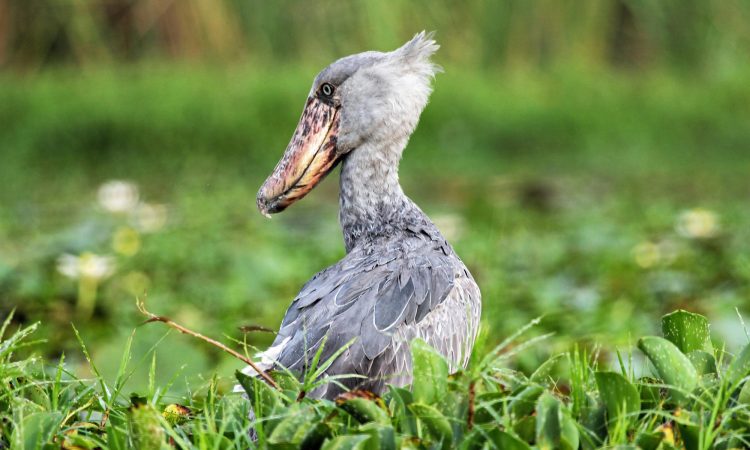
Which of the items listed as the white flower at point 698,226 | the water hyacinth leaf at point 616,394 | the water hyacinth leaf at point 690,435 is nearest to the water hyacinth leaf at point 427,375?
the water hyacinth leaf at point 616,394

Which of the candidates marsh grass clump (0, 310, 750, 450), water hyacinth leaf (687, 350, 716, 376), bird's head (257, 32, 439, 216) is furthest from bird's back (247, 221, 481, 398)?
water hyacinth leaf (687, 350, 716, 376)

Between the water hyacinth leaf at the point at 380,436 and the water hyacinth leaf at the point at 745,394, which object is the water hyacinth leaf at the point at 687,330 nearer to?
the water hyacinth leaf at the point at 745,394

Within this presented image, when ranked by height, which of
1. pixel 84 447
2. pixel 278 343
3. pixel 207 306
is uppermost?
pixel 207 306

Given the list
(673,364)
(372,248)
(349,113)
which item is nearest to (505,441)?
(673,364)

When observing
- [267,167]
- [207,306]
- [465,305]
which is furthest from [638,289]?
[267,167]

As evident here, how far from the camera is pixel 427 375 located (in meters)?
1.62

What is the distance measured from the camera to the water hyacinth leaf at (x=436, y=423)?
1545 millimetres

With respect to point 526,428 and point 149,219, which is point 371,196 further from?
point 149,219

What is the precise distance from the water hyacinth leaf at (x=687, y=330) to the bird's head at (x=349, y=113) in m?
0.76

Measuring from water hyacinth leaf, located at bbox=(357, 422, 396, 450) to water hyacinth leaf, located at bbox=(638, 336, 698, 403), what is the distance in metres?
0.39

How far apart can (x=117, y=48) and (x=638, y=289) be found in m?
4.23

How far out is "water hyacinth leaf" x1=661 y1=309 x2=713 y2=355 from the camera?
185cm

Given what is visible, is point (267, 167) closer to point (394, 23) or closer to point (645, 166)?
point (394, 23)

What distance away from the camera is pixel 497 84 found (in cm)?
681
